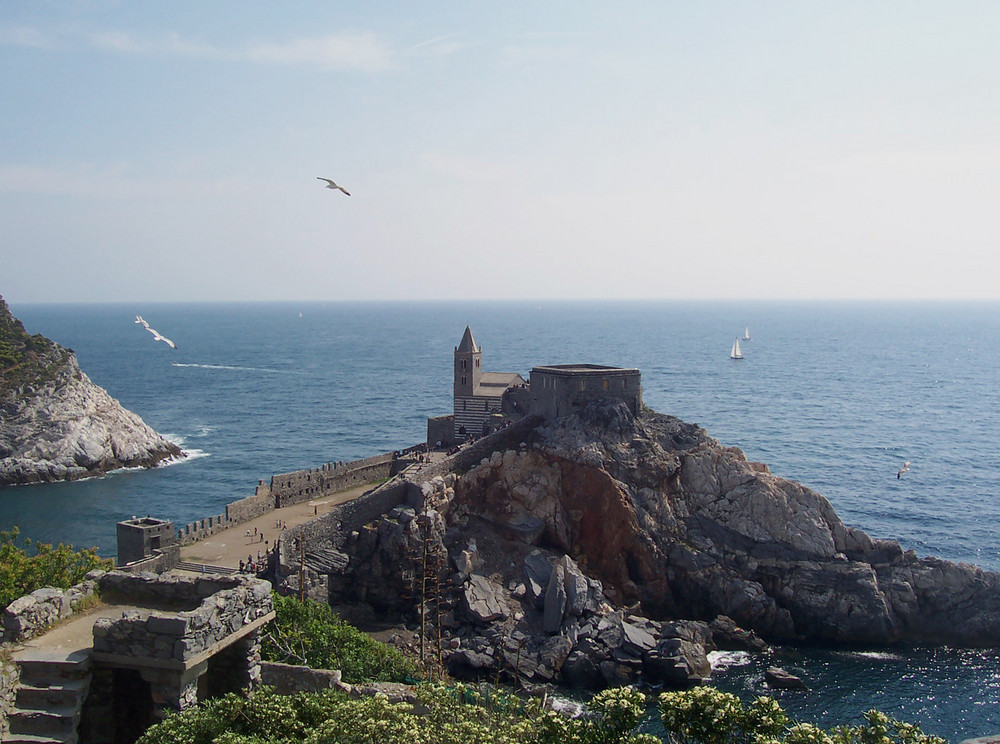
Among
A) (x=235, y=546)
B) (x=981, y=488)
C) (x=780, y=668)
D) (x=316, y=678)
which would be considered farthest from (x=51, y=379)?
(x=981, y=488)

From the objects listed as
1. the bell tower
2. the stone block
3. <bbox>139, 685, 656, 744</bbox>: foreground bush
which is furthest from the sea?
the stone block

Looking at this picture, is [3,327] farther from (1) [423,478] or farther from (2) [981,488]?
(2) [981,488]

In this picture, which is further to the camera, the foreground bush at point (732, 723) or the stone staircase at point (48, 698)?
the foreground bush at point (732, 723)

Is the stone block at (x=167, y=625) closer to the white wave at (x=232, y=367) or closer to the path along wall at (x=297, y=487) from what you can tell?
the path along wall at (x=297, y=487)

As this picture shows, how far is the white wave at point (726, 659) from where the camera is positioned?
43.4 metres

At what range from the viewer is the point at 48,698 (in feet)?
46.5

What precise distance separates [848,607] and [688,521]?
1037cm

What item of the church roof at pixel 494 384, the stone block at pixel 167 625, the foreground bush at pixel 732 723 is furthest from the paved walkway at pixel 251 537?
the foreground bush at pixel 732 723

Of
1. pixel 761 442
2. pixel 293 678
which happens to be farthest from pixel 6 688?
pixel 761 442

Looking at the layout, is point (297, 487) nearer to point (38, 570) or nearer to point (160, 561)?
point (160, 561)

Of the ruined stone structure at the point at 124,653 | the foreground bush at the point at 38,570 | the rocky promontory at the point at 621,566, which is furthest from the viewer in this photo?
the rocky promontory at the point at 621,566

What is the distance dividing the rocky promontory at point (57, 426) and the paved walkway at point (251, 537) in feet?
135

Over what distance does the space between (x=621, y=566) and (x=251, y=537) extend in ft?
71.6

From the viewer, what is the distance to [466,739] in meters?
13.8
